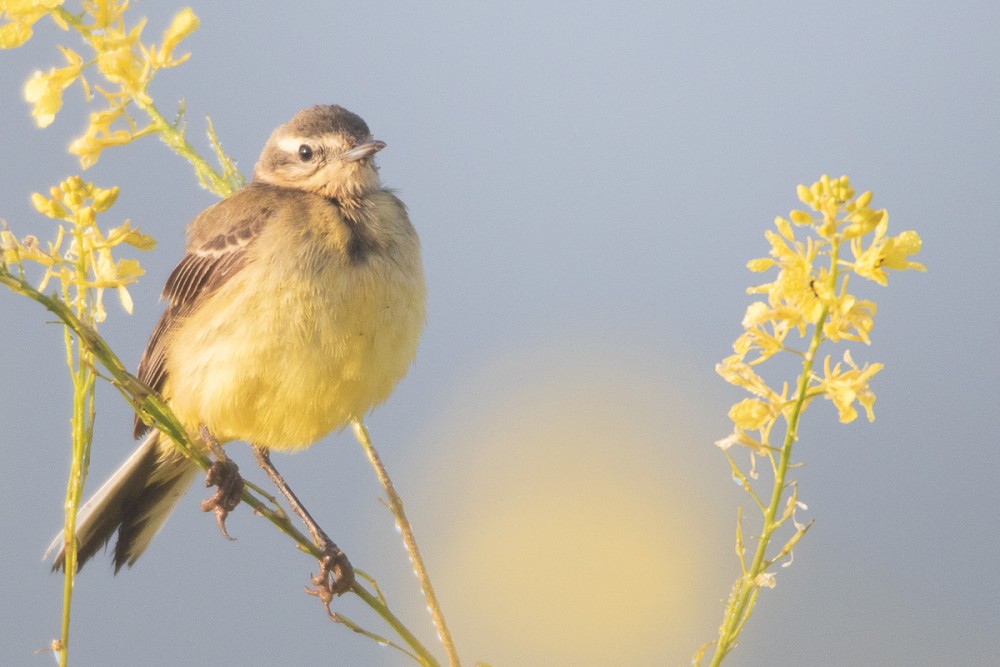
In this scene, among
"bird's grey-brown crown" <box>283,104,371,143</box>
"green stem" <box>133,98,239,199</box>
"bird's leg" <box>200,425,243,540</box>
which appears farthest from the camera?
"bird's grey-brown crown" <box>283,104,371,143</box>

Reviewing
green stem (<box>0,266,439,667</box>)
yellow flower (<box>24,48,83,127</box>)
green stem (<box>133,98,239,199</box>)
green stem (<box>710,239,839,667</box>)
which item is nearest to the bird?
green stem (<box>133,98,239,199</box>)

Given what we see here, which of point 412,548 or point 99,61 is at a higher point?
point 99,61

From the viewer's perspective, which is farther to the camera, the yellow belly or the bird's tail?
the bird's tail

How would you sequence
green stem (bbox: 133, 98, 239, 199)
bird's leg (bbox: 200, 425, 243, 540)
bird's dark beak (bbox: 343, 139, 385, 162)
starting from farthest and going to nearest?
bird's dark beak (bbox: 343, 139, 385, 162) < bird's leg (bbox: 200, 425, 243, 540) < green stem (bbox: 133, 98, 239, 199)

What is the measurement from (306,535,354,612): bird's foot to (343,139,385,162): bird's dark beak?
119 centimetres

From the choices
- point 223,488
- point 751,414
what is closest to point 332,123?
point 223,488

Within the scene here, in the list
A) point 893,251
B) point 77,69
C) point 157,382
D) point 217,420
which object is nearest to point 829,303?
point 893,251

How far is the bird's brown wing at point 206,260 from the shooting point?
10.4 ft

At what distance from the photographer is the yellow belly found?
9.60ft

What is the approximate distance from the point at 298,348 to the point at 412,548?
113cm

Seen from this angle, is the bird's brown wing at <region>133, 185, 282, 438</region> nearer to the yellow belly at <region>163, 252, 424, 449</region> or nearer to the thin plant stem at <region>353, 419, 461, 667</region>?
the yellow belly at <region>163, 252, 424, 449</region>

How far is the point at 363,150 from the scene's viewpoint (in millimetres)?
3395


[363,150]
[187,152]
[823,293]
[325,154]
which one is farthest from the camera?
[325,154]

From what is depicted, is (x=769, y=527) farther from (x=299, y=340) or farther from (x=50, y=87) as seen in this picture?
(x=299, y=340)
